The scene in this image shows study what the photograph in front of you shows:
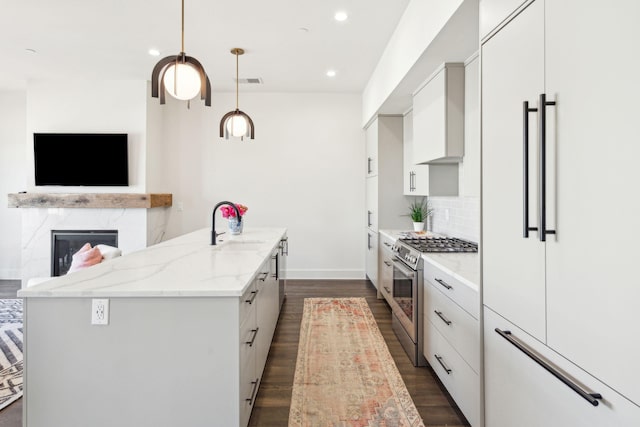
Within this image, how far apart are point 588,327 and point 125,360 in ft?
5.60

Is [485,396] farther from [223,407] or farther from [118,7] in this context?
[118,7]

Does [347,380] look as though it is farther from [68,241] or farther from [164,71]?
[68,241]

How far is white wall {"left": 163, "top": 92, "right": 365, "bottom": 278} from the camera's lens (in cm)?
564

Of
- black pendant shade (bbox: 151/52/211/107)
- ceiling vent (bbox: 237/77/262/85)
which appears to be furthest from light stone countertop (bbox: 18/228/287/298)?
ceiling vent (bbox: 237/77/262/85)

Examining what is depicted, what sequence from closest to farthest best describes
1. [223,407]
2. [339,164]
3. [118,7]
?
[223,407]
[118,7]
[339,164]

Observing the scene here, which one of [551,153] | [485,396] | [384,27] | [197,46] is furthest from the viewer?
[197,46]

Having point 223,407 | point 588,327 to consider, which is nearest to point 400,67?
point 588,327

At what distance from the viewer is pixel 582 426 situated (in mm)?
1101

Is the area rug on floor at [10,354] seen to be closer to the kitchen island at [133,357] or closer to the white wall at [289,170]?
the kitchen island at [133,357]

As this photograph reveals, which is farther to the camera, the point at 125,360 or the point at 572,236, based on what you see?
the point at 125,360

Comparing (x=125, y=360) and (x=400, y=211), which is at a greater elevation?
(x=400, y=211)

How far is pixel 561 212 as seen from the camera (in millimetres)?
1180

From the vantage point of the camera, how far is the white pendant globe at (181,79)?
234 centimetres

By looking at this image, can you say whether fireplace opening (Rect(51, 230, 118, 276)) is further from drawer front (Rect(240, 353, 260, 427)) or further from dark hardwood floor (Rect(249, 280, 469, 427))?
drawer front (Rect(240, 353, 260, 427))
